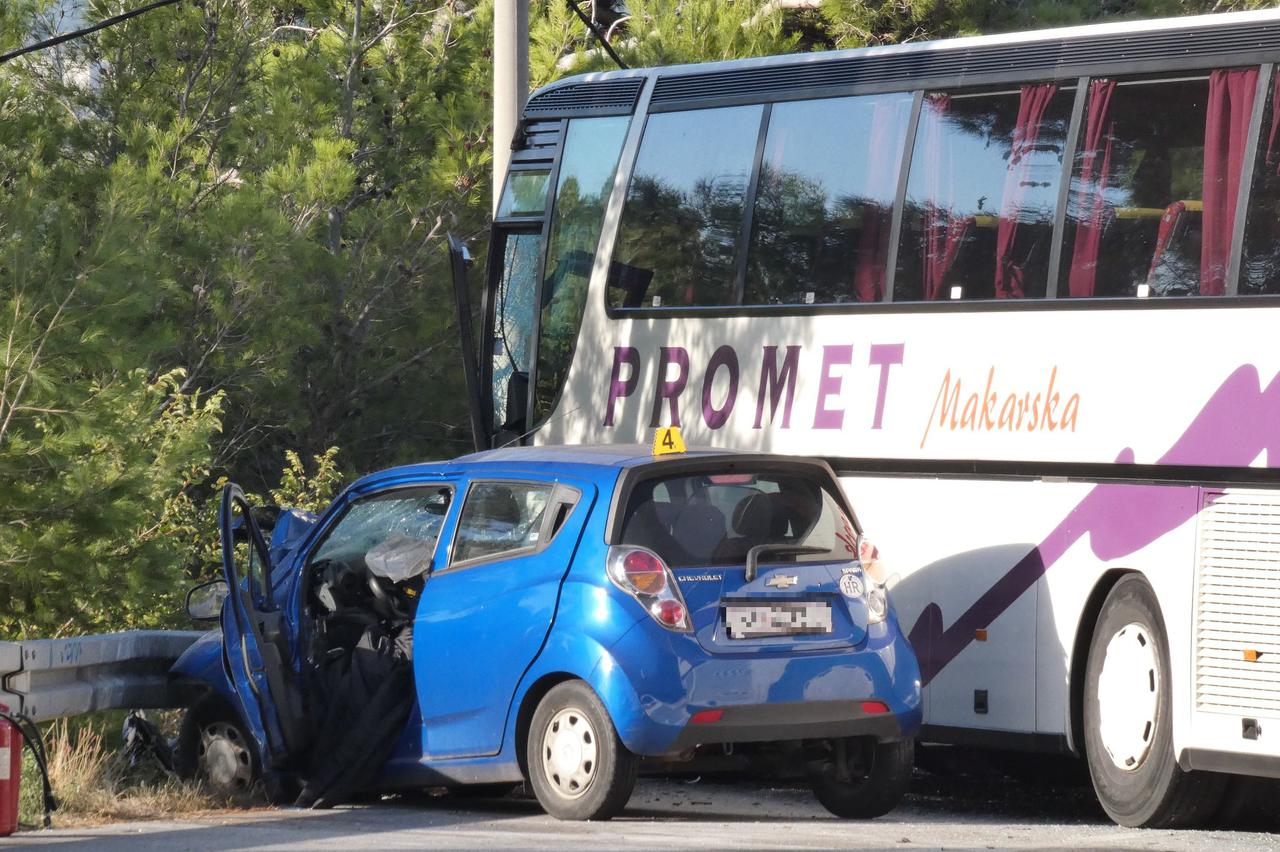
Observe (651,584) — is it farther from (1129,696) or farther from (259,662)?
(1129,696)

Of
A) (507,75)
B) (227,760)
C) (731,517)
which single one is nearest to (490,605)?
(731,517)

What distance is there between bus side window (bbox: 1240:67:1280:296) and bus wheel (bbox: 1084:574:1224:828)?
1.53 metres

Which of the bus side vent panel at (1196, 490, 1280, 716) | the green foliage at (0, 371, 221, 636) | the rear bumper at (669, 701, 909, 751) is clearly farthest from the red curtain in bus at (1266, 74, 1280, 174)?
the green foliage at (0, 371, 221, 636)

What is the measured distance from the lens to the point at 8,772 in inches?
292

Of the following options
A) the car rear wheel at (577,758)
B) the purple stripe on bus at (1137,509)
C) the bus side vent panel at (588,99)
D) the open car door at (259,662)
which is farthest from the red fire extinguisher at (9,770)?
the bus side vent panel at (588,99)

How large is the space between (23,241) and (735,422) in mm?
4337

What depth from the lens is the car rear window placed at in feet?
27.3

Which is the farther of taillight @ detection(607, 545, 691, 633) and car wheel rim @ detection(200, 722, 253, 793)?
car wheel rim @ detection(200, 722, 253, 793)

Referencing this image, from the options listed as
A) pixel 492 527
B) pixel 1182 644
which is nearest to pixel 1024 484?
pixel 1182 644

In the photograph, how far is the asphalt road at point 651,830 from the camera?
7.50 meters

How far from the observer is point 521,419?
42.0ft

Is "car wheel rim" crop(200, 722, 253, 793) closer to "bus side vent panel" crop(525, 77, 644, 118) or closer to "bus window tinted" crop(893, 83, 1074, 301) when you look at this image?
"bus window tinted" crop(893, 83, 1074, 301)

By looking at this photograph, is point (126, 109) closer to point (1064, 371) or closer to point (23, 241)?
point (23, 241)

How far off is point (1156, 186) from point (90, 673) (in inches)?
227
